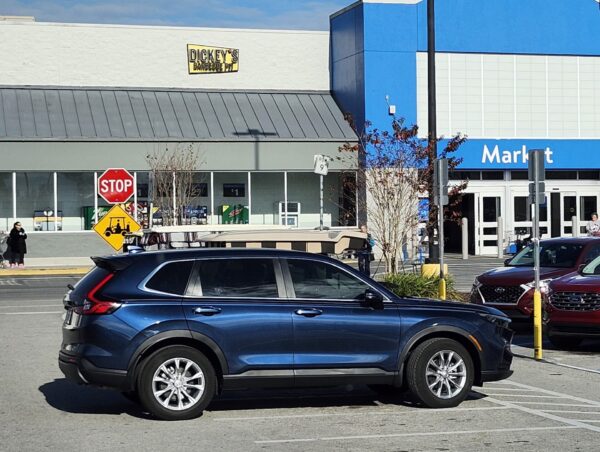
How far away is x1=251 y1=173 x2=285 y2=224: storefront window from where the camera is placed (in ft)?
135

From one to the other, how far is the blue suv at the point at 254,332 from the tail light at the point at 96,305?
0.01 meters

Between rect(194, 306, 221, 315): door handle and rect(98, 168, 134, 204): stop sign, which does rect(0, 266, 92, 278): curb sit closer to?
rect(98, 168, 134, 204): stop sign

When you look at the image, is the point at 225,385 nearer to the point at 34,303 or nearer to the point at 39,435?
the point at 39,435

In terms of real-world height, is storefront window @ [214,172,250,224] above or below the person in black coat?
above

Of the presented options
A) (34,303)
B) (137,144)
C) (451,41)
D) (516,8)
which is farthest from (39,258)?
(516,8)

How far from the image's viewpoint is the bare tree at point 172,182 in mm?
36781

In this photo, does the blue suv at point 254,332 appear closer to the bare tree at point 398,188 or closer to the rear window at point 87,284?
the rear window at point 87,284

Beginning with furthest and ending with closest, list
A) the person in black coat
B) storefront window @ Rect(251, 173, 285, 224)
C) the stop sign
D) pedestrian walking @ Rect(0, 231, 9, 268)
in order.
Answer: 1. storefront window @ Rect(251, 173, 285, 224)
2. pedestrian walking @ Rect(0, 231, 9, 268)
3. the person in black coat
4. the stop sign

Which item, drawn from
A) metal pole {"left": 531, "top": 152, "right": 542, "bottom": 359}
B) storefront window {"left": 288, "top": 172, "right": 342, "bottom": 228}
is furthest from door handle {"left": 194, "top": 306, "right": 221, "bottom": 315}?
storefront window {"left": 288, "top": 172, "right": 342, "bottom": 228}

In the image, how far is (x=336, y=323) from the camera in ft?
34.8

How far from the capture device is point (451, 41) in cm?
4197

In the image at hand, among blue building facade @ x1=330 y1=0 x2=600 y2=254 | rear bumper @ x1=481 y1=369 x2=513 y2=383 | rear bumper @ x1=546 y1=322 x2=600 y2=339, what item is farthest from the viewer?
blue building facade @ x1=330 y1=0 x2=600 y2=254

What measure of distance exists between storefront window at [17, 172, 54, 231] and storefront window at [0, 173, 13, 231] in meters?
0.31

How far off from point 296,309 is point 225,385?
3.25ft
